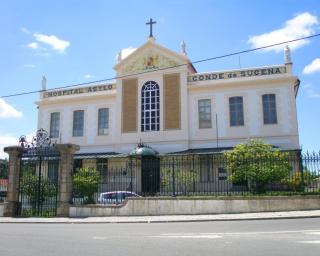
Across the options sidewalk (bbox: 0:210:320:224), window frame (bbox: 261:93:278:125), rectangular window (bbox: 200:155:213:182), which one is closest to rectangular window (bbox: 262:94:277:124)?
window frame (bbox: 261:93:278:125)

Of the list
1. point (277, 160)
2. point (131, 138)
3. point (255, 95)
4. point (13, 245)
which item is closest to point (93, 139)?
point (131, 138)

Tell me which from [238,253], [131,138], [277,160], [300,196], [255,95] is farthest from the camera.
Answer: [131,138]

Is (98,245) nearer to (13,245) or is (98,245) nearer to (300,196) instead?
(13,245)

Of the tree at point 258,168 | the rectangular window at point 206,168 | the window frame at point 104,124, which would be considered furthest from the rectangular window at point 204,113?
the tree at point 258,168

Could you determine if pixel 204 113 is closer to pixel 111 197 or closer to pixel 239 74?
pixel 239 74

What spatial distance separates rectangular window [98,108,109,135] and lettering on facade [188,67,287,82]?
8.08 m

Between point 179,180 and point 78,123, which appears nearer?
point 179,180

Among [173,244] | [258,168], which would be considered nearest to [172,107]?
[258,168]

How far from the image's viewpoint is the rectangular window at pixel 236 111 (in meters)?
31.8

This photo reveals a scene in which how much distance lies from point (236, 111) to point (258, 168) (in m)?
12.6

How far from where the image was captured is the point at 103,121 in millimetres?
35719

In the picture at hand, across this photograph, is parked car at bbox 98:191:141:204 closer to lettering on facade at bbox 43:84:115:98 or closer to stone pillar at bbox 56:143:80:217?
stone pillar at bbox 56:143:80:217

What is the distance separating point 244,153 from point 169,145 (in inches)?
470

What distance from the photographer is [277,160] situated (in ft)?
64.7
